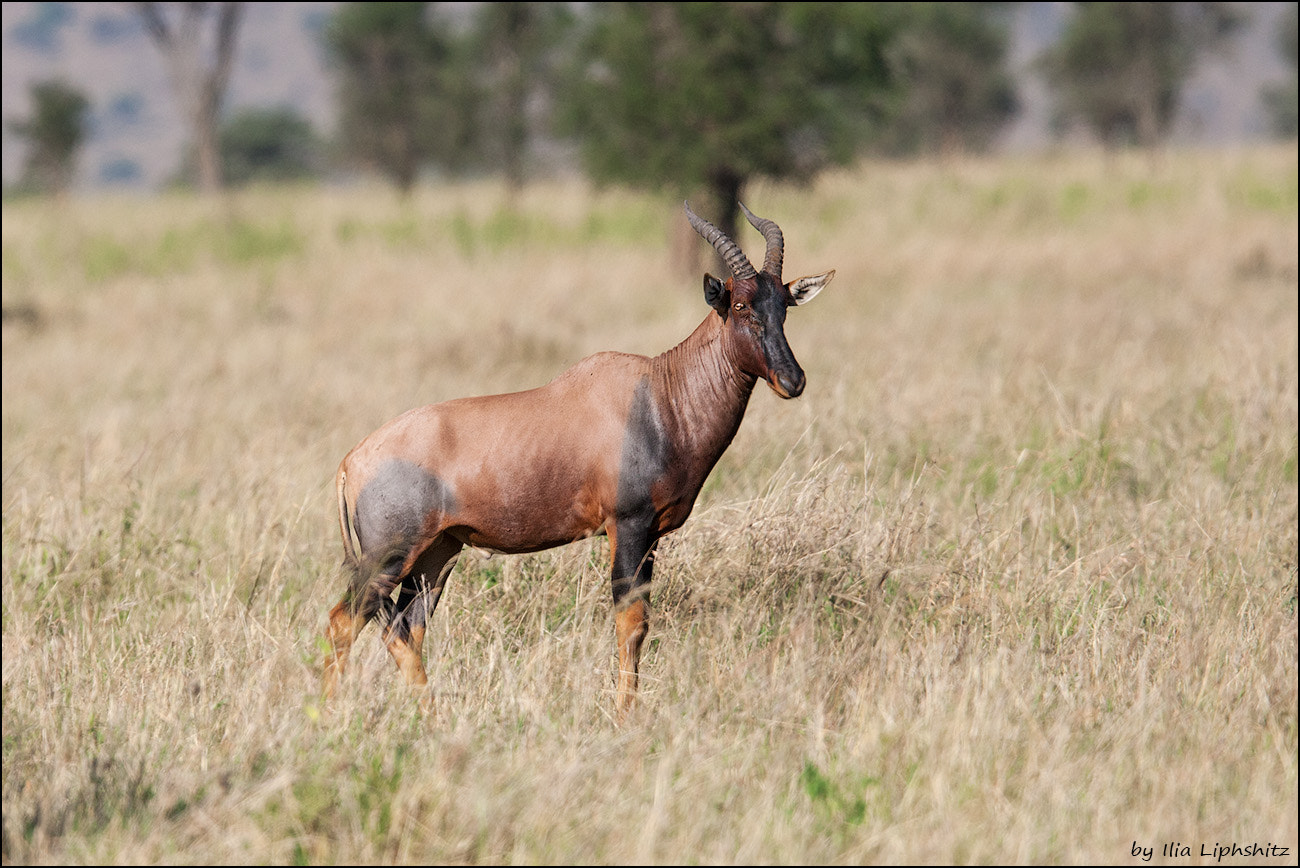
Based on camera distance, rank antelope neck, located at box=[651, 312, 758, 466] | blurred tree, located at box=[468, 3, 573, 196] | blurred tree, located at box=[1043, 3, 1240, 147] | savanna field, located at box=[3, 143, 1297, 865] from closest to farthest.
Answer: savanna field, located at box=[3, 143, 1297, 865] < antelope neck, located at box=[651, 312, 758, 466] < blurred tree, located at box=[468, 3, 573, 196] < blurred tree, located at box=[1043, 3, 1240, 147]

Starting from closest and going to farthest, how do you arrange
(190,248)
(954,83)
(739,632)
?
(739,632) < (190,248) < (954,83)

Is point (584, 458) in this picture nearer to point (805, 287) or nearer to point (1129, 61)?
point (805, 287)

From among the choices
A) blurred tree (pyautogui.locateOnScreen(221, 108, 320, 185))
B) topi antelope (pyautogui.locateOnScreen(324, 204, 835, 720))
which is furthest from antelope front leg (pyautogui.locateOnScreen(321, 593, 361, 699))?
blurred tree (pyautogui.locateOnScreen(221, 108, 320, 185))

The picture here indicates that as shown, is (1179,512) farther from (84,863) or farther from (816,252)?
(816,252)

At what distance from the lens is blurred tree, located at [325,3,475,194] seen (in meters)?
42.9

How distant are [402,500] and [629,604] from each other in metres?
0.74

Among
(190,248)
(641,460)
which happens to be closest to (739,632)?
(641,460)

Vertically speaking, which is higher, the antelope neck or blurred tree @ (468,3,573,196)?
blurred tree @ (468,3,573,196)

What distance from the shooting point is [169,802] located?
2.87 metres

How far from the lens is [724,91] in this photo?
591 inches

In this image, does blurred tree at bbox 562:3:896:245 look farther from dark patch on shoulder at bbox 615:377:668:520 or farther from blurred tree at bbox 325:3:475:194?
blurred tree at bbox 325:3:475:194

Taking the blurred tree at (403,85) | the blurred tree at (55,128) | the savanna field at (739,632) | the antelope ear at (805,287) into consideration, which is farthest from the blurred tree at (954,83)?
the antelope ear at (805,287)

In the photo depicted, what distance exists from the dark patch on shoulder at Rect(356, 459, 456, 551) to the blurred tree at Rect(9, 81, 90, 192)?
4721 centimetres

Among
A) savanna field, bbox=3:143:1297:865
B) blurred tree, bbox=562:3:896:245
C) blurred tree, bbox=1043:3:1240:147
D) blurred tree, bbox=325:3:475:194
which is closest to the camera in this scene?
savanna field, bbox=3:143:1297:865
